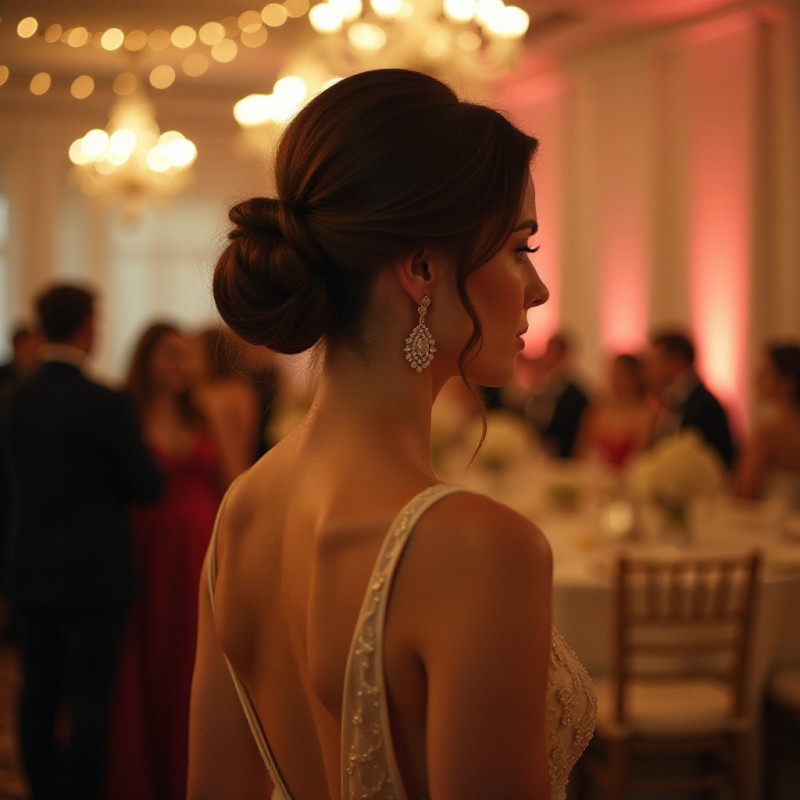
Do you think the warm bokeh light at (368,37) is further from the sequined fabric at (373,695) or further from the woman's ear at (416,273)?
the sequined fabric at (373,695)

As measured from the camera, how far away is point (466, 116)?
1.03 meters

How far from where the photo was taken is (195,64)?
31.8 feet

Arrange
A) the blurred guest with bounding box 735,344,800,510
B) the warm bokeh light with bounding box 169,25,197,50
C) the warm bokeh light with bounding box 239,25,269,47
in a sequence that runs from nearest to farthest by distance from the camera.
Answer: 1. the blurred guest with bounding box 735,344,800,510
2. the warm bokeh light with bounding box 169,25,197,50
3. the warm bokeh light with bounding box 239,25,269,47

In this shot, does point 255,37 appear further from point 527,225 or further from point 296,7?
point 527,225

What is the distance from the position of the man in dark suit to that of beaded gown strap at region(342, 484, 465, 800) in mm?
2305

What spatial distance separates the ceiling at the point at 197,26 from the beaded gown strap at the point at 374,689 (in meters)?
6.00

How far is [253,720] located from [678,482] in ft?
9.13

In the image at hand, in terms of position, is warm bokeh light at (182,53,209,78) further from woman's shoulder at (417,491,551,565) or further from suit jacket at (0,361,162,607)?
woman's shoulder at (417,491,551,565)

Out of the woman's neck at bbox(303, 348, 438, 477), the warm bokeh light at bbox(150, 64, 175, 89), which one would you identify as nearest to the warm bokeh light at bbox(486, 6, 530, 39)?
the woman's neck at bbox(303, 348, 438, 477)

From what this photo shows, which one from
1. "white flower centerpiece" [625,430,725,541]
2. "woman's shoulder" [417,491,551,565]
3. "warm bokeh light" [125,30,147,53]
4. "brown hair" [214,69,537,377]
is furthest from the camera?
"warm bokeh light" [125,30,147,53]

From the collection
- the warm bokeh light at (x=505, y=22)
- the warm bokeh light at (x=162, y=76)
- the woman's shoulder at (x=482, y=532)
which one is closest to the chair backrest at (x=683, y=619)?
the woman's shoulder at (x=482, y=532)

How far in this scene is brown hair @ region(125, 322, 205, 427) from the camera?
3719 millimetres

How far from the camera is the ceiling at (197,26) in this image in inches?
290

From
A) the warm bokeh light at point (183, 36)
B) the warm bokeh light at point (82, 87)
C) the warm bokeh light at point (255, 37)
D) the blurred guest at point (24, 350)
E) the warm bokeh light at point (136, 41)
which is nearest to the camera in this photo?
the blurred guest at point (24, 350)
